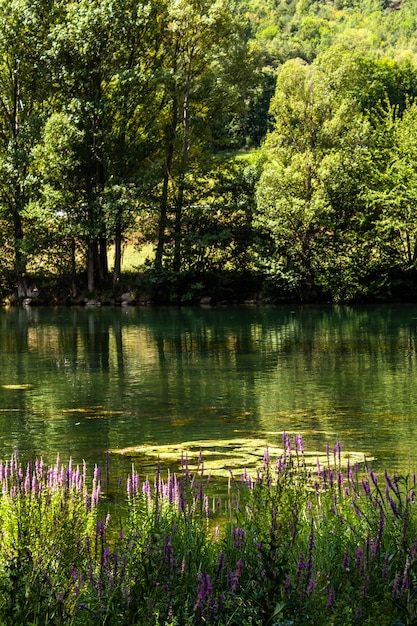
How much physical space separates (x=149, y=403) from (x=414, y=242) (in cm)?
3783

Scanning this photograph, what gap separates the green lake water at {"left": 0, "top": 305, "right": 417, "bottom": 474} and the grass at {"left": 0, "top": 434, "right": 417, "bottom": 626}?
18.2 feet

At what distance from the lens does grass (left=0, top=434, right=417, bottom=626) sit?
18.7 ft

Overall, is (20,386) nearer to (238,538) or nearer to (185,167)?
(238,538)

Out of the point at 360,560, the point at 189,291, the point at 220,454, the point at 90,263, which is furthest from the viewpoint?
the point at 90,263

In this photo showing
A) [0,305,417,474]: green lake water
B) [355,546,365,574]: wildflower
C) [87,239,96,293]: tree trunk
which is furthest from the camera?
[87,239,96,293]: tree trunk

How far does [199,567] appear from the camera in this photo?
6.54m

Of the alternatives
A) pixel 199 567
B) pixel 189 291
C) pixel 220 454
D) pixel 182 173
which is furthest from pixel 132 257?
pixel 199 567

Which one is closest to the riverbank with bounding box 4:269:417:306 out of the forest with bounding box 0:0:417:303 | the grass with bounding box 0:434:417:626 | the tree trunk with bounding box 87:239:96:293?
the forest with bounding box 0:0:417:303

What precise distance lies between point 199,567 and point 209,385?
1639 centimetres

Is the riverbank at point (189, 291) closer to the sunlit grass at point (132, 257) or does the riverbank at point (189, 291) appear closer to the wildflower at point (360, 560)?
the sunlit grass at point (132, 257)

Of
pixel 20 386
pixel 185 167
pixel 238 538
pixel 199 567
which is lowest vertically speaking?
pixel 20 386

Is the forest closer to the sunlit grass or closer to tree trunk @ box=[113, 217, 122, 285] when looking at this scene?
tree trunk @ box=[113, 217, 122, 285]

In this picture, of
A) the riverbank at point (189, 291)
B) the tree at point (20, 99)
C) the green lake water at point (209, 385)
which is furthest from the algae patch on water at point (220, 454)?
the tree at point (20, 99)

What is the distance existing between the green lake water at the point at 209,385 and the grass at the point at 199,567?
5556 mm
